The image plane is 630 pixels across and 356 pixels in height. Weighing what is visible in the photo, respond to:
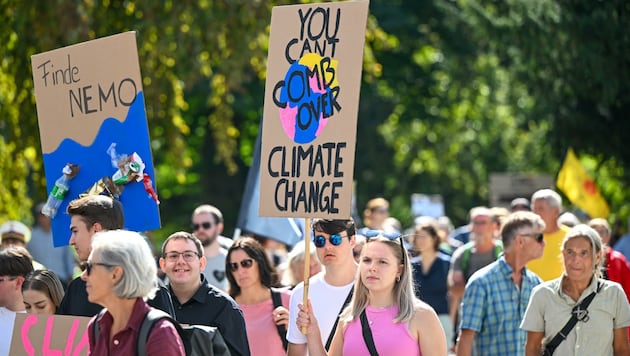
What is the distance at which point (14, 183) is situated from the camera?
15.4 meters

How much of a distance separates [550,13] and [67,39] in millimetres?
6567

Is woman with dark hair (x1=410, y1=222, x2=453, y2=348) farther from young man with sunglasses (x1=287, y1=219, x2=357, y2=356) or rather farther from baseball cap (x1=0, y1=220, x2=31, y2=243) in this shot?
young man with sunglasses (x1=287, y1=219, x2=357, y2=356)

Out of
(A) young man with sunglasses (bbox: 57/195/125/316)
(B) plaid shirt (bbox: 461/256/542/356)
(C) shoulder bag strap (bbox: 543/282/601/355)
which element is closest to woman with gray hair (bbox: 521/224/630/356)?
(C) shoulder bag strap (bbox: 543/282/601/355)

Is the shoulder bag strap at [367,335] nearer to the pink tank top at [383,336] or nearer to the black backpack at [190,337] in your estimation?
the pink tank top at [383,336]

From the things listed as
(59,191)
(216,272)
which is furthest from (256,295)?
(216,272)

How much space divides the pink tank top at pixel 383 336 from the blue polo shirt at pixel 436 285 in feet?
18.4

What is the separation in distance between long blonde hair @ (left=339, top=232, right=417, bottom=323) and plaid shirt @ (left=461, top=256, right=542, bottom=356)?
2171 millimetres

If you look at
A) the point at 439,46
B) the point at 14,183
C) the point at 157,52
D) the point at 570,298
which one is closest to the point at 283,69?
the point at 570,298

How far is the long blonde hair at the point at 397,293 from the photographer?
668 centimetres

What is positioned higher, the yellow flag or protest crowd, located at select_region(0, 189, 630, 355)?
the yellow flag

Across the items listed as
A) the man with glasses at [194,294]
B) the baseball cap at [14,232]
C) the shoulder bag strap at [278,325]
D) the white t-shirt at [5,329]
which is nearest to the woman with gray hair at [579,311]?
the shoulder bag strap at [278,325]

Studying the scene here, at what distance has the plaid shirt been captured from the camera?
896cm

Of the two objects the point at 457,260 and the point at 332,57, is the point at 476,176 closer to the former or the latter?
the point at 457,260

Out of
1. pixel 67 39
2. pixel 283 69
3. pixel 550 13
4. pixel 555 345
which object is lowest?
pixel 555 345
